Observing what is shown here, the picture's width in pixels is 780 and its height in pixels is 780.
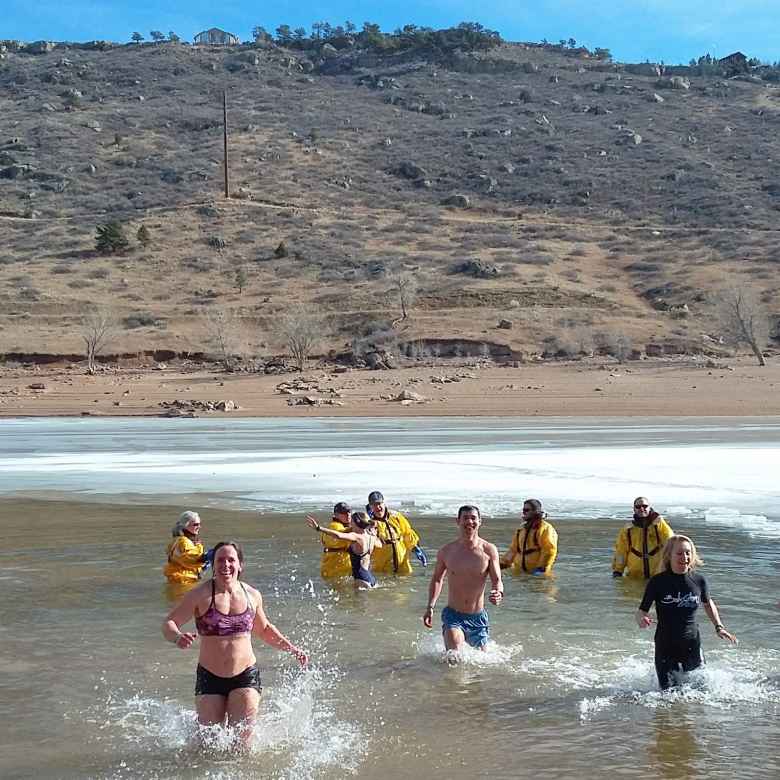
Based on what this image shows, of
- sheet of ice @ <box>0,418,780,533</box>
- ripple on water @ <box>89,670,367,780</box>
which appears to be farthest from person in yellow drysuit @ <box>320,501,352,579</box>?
sheet of ice @ <box>0,418,780,533</box>

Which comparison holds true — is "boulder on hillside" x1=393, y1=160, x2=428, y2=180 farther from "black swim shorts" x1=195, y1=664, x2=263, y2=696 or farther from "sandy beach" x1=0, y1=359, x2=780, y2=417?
"black swim shorts" x1=195, y1=664, x2=263, y2=696

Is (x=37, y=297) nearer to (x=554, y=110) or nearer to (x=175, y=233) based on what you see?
(x=175, y=233)

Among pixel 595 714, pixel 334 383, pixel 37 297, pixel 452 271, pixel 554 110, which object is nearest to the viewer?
pixel 595 714

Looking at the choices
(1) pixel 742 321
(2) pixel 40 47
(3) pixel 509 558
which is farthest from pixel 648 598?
(2) pixel 40 47

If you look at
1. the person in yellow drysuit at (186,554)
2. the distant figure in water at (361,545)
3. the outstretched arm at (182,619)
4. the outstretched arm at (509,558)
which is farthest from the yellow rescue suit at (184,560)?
the outstretched arm at (182,619)

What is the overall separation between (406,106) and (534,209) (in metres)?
37.5

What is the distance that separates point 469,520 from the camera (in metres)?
7.95

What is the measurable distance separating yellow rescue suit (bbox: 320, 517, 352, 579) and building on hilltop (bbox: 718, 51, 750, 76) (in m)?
135

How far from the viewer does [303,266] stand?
6072cm

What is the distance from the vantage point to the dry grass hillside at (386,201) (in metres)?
49.7

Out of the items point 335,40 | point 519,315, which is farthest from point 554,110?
point 519,315

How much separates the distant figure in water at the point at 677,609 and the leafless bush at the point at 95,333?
1485 inches

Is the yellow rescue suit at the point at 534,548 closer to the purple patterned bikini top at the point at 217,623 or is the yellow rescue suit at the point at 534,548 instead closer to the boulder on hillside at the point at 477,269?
the purple patterned bikini top at the point at 217,623

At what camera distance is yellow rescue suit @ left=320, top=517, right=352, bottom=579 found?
11031mm
